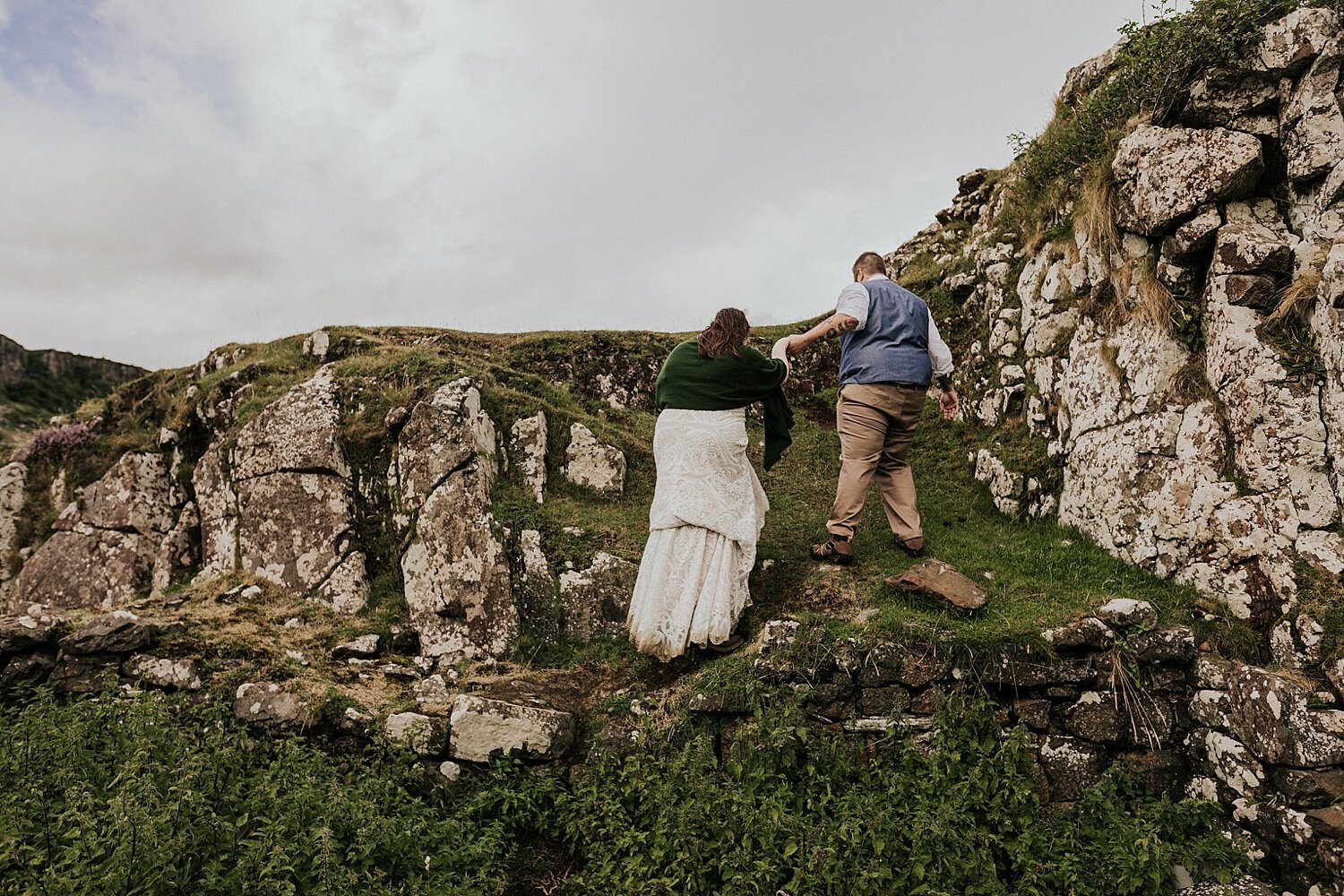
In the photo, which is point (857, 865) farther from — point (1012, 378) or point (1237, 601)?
point (1012, 378)

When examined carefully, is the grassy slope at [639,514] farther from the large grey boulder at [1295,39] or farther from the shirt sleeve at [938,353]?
the large grey boulder at [1295,39]

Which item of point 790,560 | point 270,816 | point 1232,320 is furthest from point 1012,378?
point 270,816

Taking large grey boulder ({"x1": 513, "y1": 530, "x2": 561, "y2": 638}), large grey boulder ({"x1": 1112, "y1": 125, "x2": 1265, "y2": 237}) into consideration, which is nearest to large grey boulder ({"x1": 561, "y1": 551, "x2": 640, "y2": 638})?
large grey boulder ({"x1": 513, "y1": 530, "x2": 561, "y2": 638})

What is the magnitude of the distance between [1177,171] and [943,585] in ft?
15.8

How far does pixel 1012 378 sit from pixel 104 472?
13.6 meters

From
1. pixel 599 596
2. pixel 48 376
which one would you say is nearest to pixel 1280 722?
pixel 599 596

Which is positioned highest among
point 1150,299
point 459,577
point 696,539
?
point 1150,299

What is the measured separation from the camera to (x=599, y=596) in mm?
7809

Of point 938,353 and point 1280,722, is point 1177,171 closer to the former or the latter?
point 938,353

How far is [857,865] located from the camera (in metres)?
4.62

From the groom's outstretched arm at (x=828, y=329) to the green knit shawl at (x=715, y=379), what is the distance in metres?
0.24

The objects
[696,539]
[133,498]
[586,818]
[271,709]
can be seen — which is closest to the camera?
[586,818]

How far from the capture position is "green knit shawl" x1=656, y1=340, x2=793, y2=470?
729 centimetres

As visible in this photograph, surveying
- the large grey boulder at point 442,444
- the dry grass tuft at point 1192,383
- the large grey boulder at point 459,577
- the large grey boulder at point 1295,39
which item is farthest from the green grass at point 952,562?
the large grey boulder at point 1295,39
